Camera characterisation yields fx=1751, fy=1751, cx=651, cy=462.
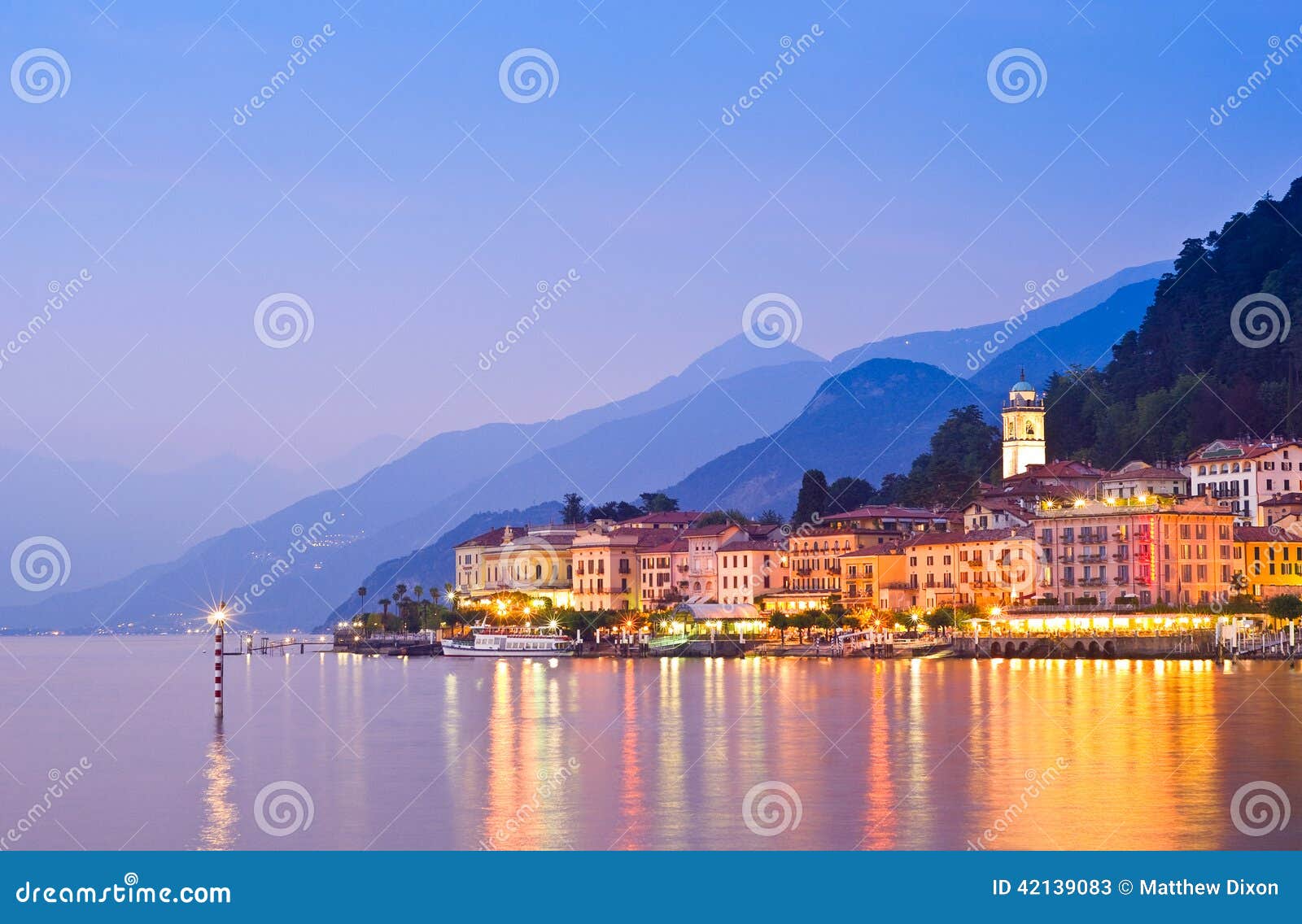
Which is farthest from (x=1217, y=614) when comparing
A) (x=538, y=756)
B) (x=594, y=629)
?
(x=538, y=756)

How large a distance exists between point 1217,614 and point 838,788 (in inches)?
2267

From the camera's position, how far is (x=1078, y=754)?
38.9 meters

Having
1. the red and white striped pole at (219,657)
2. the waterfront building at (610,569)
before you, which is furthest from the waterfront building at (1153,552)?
the red and white striped pole at (219,657)

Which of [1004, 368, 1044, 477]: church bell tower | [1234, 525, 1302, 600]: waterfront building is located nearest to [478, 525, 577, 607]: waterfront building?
[1004, 368, 1044, 477]: church bell tower
